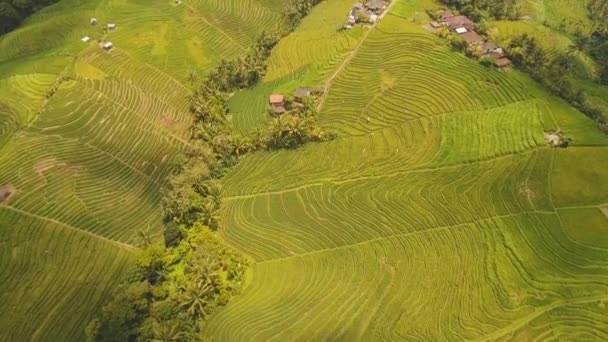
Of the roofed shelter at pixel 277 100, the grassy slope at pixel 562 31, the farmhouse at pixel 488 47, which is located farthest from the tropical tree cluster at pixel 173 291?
the grassy slope at pixel 562 31

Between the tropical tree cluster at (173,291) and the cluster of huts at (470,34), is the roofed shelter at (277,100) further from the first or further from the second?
the cluster of huts at (470,34)

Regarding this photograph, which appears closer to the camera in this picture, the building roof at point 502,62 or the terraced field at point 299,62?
the building roof at point 502,62

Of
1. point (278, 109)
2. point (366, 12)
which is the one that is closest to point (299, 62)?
point (278, 109)

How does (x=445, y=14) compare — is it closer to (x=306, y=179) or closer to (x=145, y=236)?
(x=306, y=179)

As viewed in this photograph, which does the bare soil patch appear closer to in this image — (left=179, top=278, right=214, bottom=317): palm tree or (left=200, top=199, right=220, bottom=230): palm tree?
(left=200, top=199, right=220, bottom=230): palm tree

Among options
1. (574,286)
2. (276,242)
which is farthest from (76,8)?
(574,286)

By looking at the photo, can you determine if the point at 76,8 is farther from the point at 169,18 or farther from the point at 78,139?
the point at 78,139
